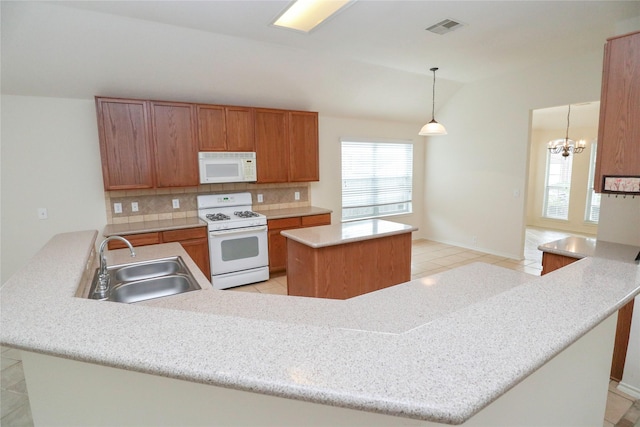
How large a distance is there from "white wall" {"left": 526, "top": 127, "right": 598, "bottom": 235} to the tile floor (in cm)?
46

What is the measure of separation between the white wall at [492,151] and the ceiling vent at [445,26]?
210 cm

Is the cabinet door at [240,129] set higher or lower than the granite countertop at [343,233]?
higher

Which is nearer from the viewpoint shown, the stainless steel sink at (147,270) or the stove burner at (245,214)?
the stainless steel sink at (147,270)

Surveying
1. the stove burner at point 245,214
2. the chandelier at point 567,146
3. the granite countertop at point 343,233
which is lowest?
the granite countertop at point 343,233

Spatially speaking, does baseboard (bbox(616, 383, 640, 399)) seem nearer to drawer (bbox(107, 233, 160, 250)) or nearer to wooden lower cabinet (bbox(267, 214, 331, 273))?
wooden lower cabinet (bbox(267, 214, 331, 273))

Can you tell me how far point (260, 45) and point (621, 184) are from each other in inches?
127

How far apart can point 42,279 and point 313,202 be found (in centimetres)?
417

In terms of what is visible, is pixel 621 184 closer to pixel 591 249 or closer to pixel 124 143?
pixel 591 249

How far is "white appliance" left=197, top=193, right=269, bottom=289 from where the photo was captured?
3820 millimetres

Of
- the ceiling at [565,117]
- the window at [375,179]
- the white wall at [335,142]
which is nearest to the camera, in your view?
the white wall at [335,142]

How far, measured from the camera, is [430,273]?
14.6ft

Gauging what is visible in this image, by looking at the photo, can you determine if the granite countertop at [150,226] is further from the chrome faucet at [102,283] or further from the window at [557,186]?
the window at [557,186]

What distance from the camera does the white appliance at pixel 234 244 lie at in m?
3.82

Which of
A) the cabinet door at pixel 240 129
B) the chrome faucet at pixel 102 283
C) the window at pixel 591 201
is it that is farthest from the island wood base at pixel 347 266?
the window at pixel 591 201
